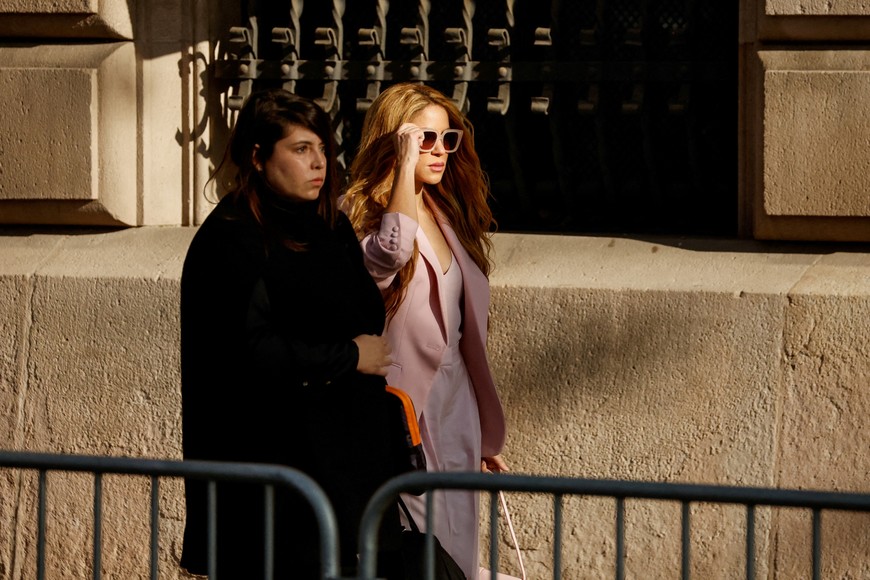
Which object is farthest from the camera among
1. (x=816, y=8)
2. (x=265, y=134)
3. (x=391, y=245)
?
(x=816, y=8)

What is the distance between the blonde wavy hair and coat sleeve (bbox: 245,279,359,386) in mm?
667

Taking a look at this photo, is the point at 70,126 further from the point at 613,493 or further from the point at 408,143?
the point at 613,493

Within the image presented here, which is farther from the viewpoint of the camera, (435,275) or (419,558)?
(435,275)

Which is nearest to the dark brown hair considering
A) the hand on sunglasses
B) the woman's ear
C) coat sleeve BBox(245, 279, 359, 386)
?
the woman's ear

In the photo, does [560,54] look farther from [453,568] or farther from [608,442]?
[453,568]

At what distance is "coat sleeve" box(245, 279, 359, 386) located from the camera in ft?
10.9

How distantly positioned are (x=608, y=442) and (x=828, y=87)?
131 centimetres

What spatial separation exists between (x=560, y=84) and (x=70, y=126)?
67.4 inches

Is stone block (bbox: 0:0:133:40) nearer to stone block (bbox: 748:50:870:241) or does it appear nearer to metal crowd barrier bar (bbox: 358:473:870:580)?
stone block (bbox: 748:50:870:241)

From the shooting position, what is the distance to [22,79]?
207 inches

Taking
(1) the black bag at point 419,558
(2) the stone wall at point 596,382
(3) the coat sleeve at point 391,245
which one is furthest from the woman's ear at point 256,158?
(2) the stone wall at point 596,382

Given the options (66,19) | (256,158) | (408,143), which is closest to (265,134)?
(256,158)

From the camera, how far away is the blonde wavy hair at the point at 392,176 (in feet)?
13.6

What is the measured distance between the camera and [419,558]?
3.76m
